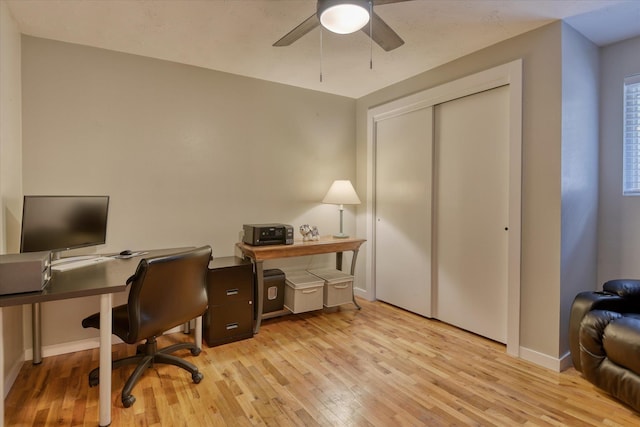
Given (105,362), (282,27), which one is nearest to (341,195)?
(282,27)

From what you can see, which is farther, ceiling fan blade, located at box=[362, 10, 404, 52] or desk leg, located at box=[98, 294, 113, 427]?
ceiling fan blade, located at box=[362, 10, 404, 52]

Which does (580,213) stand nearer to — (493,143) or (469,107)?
(493,143)

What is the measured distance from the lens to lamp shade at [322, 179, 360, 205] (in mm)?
3574

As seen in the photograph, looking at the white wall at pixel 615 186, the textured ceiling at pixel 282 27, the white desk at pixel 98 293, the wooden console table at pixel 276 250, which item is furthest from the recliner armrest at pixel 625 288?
the white desk at pixel 98 293

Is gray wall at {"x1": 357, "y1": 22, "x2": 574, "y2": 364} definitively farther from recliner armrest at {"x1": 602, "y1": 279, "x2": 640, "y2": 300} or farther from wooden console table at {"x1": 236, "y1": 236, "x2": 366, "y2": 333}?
wooden console table at {"x1": 236, "y1": 236, "x2": 366, "y2": 333}

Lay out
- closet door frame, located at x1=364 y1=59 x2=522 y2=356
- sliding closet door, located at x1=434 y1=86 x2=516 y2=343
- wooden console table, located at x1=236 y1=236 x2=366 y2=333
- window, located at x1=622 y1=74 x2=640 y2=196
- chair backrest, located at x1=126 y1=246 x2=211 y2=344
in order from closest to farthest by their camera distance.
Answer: chair backrest, located at x1=126 y1=246 x2=211 y2=344, closet door frame, located at x1=364 y1=59 x2=522 y2=356, window, located at x1=622 y1=74 x2=640 y2=196, sliding closet door, located at x1=434 y1=86 x2=516 y2=343, wooden console table, located at x1=236 y1=236 x2=366 y2=333

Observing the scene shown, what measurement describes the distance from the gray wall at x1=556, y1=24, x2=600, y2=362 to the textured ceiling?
23cm

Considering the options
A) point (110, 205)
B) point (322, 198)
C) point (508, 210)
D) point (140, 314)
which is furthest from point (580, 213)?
point (110, 205)

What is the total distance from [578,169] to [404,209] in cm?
149

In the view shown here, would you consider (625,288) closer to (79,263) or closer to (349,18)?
(349,18)

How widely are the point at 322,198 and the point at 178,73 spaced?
6.28 feet

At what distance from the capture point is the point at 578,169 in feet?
7.98

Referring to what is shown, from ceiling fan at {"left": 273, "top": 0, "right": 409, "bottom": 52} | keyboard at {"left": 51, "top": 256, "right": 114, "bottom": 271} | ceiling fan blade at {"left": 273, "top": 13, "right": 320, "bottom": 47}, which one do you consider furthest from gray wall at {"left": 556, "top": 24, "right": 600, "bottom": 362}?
keyboard at {"left": 51, "top": 256, "right": 114, "bottom": 271}

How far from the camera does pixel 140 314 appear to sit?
188cm
